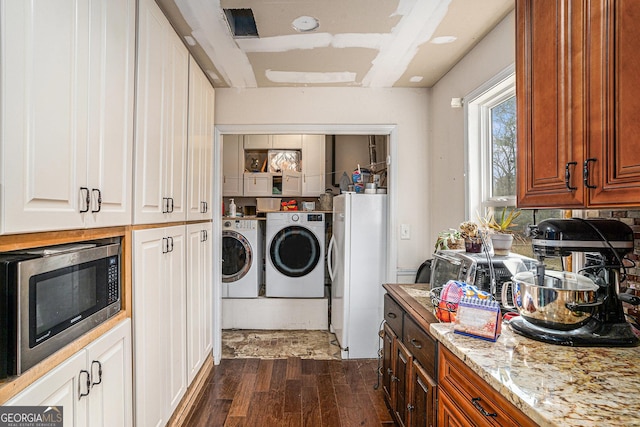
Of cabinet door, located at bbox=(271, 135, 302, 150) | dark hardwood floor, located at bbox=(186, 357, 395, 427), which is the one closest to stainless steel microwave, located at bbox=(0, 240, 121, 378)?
dark hardwood floor, located at bbox=(186, 357, 395, 427)

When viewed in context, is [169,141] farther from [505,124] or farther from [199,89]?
[505,124]

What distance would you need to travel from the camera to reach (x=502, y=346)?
1.17 metres

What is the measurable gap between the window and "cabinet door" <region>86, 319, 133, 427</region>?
2.04 meters

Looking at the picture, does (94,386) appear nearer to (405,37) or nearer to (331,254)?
(405,37)

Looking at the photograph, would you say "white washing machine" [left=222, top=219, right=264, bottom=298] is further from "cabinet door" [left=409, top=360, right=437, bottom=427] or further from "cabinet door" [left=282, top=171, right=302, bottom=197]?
"cabinet door" [left=409, top=360, right=437, bottom=427]

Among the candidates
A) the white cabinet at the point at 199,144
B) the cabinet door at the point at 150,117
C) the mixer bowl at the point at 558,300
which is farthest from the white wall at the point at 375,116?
the mixer bowl at the point at 558,300

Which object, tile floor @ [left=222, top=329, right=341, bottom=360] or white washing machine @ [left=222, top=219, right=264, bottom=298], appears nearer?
tile floor @ [left=222, top=329, right=341, bottom=360]

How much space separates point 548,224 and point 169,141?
1851 mm

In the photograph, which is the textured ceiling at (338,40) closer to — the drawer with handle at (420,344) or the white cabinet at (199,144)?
the white cabinet at (199,144)

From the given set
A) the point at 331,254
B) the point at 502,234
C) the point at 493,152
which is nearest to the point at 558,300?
the point at 502,234

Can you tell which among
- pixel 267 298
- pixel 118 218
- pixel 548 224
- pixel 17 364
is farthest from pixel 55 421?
pixel 267 298

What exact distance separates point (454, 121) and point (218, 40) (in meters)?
1.73

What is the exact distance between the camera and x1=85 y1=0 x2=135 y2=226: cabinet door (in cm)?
116

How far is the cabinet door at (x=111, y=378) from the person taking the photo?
3.90 ft
